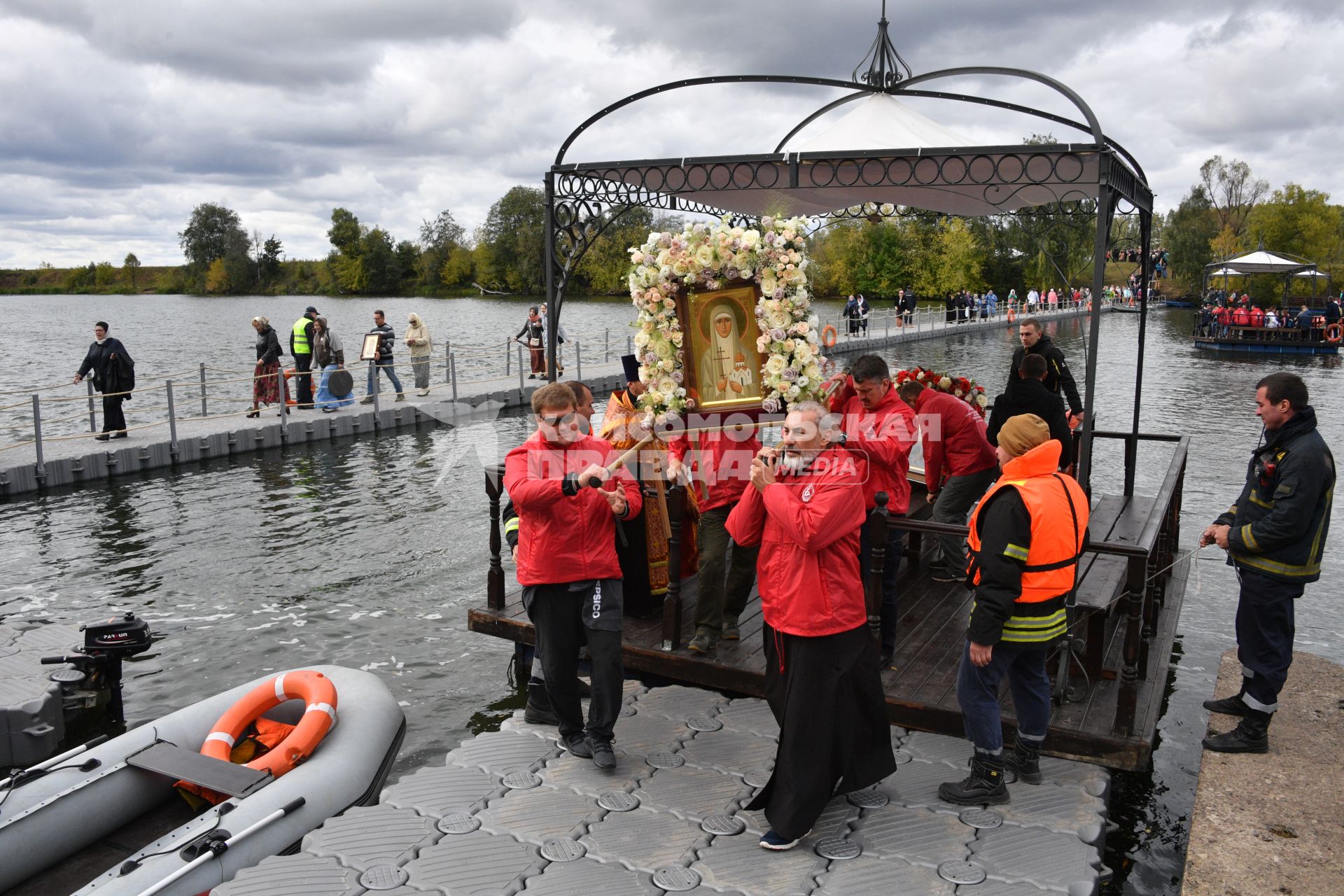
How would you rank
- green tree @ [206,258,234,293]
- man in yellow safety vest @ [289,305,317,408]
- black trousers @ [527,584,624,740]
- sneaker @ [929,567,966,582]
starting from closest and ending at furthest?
1. black trousers @ [527,584,624,740]
2. sneaker @ [929,567,966,582]
3. man in yellow safety vest @ [289,305,317,408]
4. green tree @ [206,258,234,293]

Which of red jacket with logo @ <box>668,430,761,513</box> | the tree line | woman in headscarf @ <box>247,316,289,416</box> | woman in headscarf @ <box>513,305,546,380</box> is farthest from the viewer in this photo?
the tree line

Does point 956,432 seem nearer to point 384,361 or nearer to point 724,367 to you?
point 724,367

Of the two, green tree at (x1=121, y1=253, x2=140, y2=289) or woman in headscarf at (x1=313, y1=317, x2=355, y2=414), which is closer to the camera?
woman in headscarf at (x1=313, y1=317, x2=355, y2=414)

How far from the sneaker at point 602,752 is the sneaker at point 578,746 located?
0.02 metres

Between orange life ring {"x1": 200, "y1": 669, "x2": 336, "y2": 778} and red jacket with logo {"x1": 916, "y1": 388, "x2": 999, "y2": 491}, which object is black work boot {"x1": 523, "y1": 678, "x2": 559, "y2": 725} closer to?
orange life ring {"x1": 200, "y1": 669, "x2": 336, "y2": 778}

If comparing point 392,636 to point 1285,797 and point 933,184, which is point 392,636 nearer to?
point 933,184

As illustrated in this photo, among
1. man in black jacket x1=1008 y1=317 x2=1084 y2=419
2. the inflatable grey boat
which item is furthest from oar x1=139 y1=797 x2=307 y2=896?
man in black jacket x1=1008 y1=317 x2=1084 y2=419

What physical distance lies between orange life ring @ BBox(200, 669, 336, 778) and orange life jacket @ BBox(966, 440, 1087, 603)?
12.5ft

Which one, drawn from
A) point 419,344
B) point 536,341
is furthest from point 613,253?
point 419,344

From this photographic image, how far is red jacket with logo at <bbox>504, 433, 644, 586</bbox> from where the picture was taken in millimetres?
4605

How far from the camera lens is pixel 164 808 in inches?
208

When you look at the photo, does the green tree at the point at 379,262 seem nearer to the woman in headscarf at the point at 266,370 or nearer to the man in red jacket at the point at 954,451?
the woman in headscarf at the point at 266,370

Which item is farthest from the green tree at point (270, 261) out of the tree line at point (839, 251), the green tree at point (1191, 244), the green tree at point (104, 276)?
the green tree at point (1191, 244)

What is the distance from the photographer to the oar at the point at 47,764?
15.7 feet
